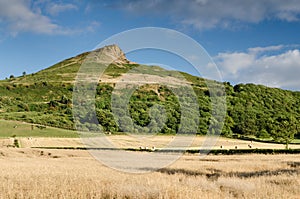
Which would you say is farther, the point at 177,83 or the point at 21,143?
the point at 21,143

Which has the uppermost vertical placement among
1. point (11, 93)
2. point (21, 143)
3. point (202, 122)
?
point (11, 93)

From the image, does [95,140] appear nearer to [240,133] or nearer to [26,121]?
[26,121]

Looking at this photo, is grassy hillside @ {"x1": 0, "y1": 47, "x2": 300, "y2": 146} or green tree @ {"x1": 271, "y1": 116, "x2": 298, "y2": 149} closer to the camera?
green tree @ {"x1": 271, "y1": 116, "x2": 298, "y2": 149}

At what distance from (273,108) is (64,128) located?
80345 millimetres

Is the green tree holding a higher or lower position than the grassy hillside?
lower

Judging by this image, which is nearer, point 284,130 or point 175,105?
point 175,105

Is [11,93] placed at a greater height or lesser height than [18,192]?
greater

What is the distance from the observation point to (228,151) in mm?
52719

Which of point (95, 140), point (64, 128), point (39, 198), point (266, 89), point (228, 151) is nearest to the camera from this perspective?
point (39, 198)

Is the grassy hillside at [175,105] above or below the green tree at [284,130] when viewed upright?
above

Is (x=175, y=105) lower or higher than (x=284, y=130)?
higher

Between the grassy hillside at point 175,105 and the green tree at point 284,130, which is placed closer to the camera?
the green tree at point 284,130

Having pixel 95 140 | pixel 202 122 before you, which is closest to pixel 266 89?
pixel 202 122

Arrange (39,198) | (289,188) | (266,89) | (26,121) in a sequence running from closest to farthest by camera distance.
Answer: (39,198)
(289,188)
(26,121)
(266,89)
